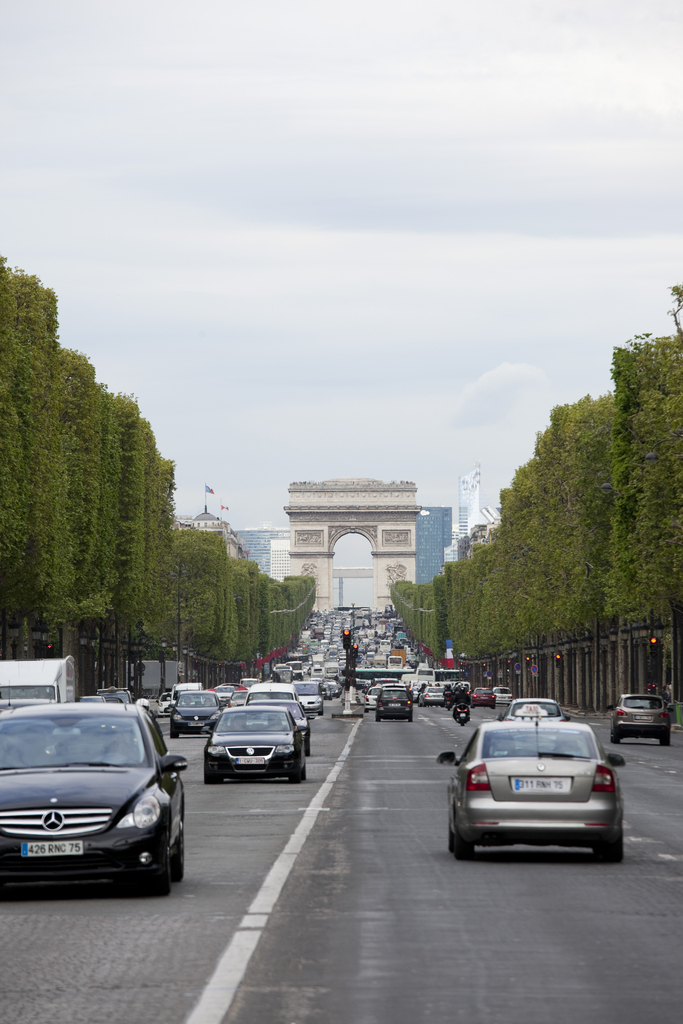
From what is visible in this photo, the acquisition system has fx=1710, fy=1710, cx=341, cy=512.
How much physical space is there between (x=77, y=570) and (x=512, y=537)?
4075 centimetres

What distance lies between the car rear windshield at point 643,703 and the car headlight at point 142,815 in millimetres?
42187

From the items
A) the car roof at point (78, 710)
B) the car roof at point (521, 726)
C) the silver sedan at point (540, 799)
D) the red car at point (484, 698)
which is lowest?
the red car at point (484, 698)

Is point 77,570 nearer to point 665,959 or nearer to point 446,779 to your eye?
point 446,779

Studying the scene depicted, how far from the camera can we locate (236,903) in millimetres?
12859

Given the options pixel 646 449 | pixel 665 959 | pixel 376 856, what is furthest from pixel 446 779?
pixel 646 449

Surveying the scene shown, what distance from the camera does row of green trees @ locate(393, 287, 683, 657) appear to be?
57.7 metres

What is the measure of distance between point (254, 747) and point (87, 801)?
1745cm

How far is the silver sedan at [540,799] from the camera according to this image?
50.6ft

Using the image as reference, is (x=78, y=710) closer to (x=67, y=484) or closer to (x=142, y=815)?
(x=142, y=815)

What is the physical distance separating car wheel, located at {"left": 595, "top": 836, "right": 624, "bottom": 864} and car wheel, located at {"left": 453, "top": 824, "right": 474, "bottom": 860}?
1.20 meters

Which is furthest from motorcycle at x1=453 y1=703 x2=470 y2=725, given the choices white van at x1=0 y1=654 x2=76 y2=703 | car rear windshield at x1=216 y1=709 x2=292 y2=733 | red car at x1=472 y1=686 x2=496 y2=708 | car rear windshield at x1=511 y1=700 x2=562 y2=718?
car rear windshield at x1=216 y1=709 x2=292 y2=733

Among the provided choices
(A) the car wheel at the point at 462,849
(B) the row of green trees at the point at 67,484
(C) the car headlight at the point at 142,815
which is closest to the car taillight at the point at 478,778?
(A) the car wheel at the point at 462,849

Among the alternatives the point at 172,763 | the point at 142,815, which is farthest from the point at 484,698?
the point at 142,815

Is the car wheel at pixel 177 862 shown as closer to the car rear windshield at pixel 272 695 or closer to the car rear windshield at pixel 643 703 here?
the car rear windshield at pixel 272 695
